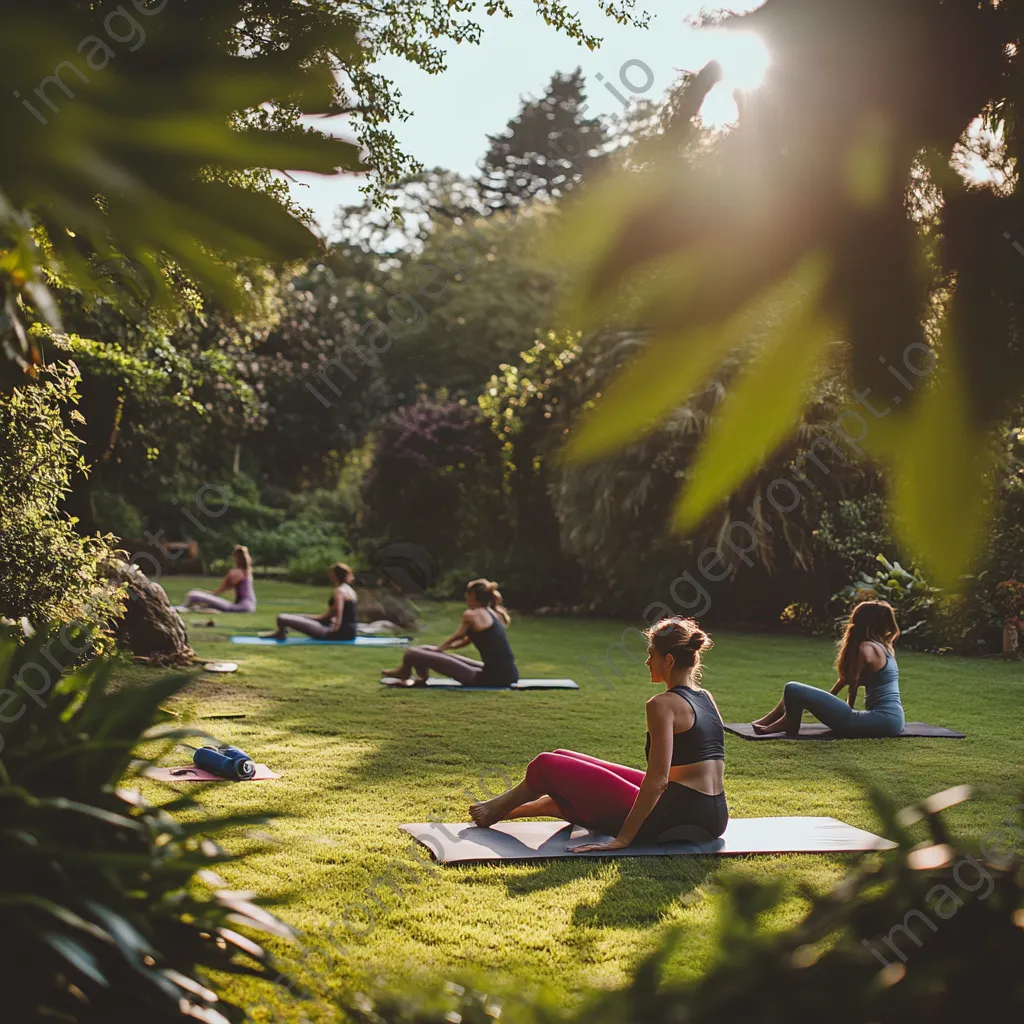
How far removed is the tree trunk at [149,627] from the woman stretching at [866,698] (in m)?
5.60

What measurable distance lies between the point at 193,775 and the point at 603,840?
7.74ft

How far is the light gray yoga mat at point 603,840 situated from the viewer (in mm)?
5012

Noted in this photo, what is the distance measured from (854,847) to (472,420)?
17166mm

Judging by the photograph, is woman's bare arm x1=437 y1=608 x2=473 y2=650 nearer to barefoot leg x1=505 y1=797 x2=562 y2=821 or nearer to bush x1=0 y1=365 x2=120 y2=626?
bush x1=0 y1=365 x2=120 y2=626

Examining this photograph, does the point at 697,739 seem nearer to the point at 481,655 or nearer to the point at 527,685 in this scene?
the point at 481,655

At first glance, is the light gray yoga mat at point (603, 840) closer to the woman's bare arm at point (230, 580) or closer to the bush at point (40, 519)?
the bush at point (40, 519)

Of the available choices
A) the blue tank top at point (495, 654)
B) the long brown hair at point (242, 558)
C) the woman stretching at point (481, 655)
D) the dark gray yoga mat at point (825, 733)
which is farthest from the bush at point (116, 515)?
the dark gray yoga mat at point (825, 733)

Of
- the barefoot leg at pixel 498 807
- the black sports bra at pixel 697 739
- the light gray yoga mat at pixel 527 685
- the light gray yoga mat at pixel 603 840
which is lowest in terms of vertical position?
the light gray yoga mat at pixel 527 685

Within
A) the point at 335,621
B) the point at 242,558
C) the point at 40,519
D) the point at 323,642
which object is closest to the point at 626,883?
the point at 40,519

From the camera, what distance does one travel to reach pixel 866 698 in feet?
26.7

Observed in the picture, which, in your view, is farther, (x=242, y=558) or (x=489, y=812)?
(x=242, y=558)

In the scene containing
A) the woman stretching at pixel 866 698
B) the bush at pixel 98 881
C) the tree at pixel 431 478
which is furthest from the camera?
the tree at pixel 431 478

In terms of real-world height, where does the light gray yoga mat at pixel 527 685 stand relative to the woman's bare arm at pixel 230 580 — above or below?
below

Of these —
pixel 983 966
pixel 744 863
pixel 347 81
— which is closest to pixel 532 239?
pixel 347 81
